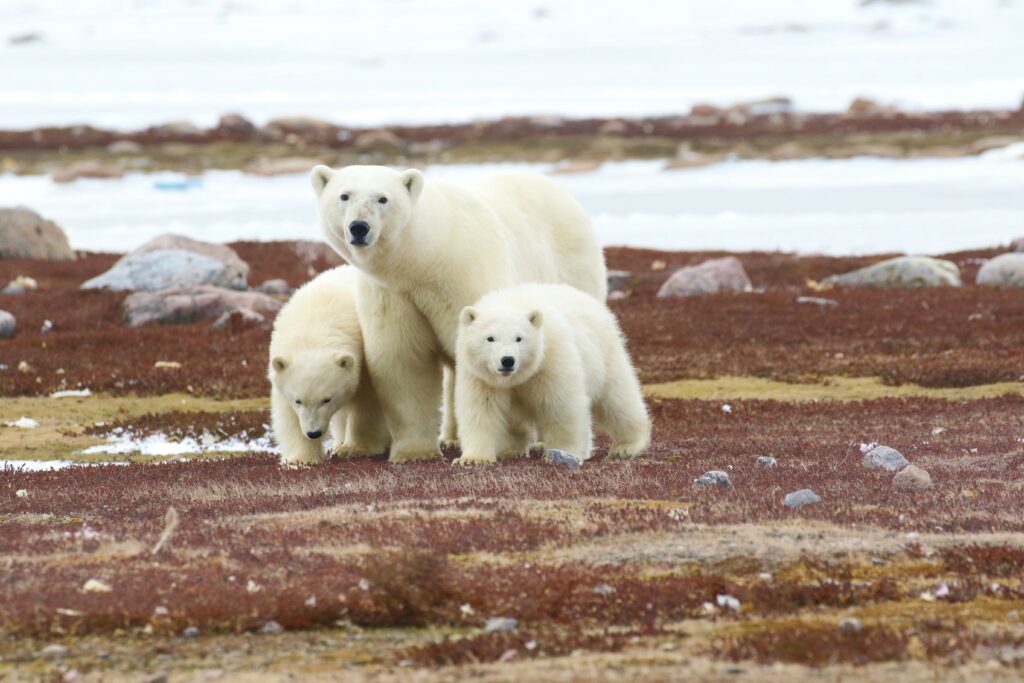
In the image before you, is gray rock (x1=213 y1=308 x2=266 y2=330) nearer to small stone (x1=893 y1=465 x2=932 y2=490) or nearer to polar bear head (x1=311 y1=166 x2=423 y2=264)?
polar bear head (x1=311 y1=166 x2=423 y2=264)

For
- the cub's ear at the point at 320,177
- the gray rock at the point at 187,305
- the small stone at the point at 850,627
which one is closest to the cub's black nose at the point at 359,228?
the cub's ear at the point at 320,177

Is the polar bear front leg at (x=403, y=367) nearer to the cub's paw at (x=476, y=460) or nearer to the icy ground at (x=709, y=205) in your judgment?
the cub's paw at (x=476, y=460)

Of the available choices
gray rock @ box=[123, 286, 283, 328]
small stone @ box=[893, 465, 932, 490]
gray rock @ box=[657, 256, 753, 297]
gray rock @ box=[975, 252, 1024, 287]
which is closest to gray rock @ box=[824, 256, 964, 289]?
gray rock @ box=[975, 252, 1024, 287]

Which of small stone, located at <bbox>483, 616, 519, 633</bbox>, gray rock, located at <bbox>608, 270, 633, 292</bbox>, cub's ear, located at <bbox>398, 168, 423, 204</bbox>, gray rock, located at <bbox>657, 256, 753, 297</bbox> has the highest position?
cub's ear, located at <bbox>398, 168, 423, 204</bbox>

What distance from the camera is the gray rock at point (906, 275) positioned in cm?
2502

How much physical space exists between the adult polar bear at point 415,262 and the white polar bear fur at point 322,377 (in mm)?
272

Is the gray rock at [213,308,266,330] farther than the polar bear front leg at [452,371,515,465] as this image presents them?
Yes

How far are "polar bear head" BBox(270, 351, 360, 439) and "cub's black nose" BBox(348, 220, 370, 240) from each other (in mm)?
1276

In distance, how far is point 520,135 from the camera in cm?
6209

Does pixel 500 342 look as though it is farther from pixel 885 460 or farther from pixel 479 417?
pixel 885 460

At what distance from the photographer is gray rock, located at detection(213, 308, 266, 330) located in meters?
21.1

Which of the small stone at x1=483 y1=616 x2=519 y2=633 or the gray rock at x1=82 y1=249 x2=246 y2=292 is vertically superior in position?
the small stone at x1=483 y1=616 x2=519 y2=633

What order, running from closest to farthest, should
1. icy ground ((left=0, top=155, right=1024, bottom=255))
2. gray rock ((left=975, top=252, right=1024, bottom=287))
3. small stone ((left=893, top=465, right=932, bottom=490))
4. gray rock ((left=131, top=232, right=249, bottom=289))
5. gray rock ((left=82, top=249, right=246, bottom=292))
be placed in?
small stone ((left=893, top=465, right=932, bottom=490)) < gray rock ((left=975, top=252, right=1024, bottom=287)) < gray rock ((left=82, top=249, right=246, bottom=292)) < gray rock ((left=131, top=232, right=249, bottom=289)) < icy ground ((left=0, top=155, right=1024, bottom=255))

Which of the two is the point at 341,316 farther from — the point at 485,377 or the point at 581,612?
the point at 581,612
